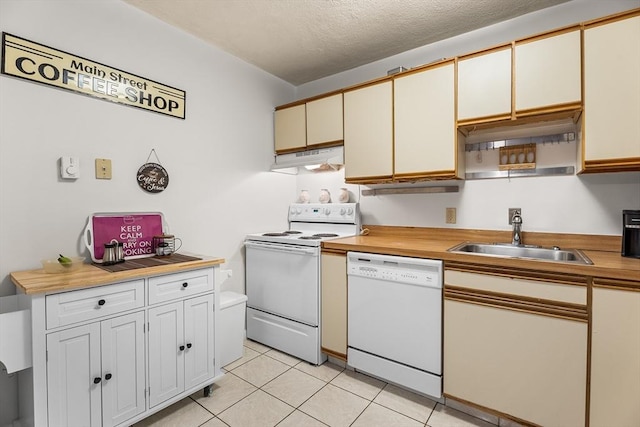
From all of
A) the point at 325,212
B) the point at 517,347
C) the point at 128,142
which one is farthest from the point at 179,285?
the point at 517,347

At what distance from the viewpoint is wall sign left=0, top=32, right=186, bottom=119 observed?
1629mm

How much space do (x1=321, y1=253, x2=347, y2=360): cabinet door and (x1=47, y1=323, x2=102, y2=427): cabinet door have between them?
143 cm

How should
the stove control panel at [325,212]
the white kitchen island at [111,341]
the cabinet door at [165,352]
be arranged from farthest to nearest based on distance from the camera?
1. the stove control panel at [325,212]
2. the cabinet door at [165,352]
3. the white kitchen island at [111,341]

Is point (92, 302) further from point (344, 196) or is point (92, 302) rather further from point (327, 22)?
point (327, 22)

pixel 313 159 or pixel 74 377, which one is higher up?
pixel 313 159

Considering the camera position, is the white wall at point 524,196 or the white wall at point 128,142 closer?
the white wall at point 128,142

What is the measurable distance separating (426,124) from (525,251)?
113 centimetres

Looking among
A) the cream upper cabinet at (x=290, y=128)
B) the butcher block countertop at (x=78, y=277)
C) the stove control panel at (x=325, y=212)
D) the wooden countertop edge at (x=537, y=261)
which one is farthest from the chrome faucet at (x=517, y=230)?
the butcher block countertop at (x=78, y=277)

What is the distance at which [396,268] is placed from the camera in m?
1.98

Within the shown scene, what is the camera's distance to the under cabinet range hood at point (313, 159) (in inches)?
107

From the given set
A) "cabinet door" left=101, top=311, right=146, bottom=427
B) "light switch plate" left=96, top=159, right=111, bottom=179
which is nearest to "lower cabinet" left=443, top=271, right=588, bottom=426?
"cabinet door" left=101, top=311, right=146, bottom=427

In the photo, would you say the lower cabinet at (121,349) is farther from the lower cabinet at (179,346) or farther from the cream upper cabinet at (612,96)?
the cream upper cabinet at (612,96)

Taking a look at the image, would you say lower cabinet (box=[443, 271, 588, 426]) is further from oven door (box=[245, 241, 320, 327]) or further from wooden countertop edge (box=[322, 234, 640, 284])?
oven door (box=[245, 241, 320, 327])

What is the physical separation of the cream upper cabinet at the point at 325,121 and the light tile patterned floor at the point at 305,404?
6.44 ft
